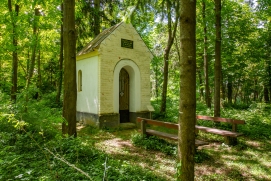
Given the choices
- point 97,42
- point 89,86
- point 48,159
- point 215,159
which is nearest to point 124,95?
point 89,86

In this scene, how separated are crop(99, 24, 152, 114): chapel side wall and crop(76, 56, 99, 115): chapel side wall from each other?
1.26 feet

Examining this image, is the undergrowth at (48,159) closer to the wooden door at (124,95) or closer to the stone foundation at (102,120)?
the stone foundation at (102,120)

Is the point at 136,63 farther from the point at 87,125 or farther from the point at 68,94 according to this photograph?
the point at 68,94

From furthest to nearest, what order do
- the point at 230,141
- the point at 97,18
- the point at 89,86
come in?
1. the point at 97,18
2. the point at 89,86
3. the point at 230,141

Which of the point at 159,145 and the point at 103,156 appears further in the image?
the point at 159,145

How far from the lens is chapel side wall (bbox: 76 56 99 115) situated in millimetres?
10102

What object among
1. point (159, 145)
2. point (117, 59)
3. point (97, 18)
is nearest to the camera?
point (159, 145)

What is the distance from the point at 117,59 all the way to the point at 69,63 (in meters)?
4.86

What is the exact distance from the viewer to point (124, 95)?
37.8ft

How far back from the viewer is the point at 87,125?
10.5 metres

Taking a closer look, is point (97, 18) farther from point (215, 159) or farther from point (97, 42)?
point (215, 159)

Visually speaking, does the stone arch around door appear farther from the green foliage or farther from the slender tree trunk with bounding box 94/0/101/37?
the slender tree trunk with bounding box 94/0/101/37

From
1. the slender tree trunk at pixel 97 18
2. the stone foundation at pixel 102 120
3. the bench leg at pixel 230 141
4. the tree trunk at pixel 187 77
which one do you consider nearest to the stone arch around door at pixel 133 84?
the stone foundation at pixel 102 120

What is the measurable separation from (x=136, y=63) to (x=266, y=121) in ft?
23.6
